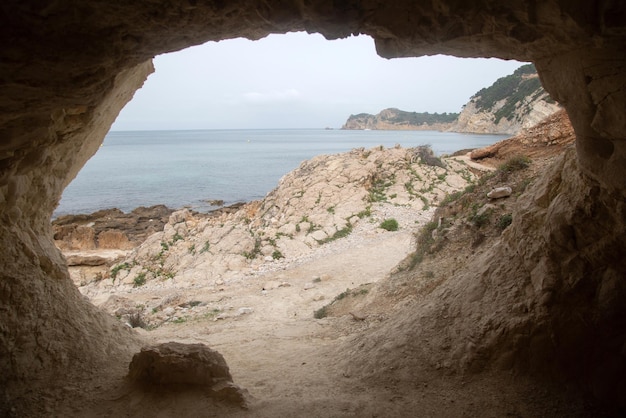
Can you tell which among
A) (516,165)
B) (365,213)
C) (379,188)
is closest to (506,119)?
(379,188)

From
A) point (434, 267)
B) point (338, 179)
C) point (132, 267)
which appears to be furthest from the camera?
point (338, 179)

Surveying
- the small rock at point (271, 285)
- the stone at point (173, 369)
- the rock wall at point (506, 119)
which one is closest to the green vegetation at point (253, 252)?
the small rock at point (271, 285)

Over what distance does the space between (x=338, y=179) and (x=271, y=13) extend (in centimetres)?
2031

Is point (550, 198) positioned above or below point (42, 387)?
above

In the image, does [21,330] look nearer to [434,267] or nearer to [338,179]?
[434,267]

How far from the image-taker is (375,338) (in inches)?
257

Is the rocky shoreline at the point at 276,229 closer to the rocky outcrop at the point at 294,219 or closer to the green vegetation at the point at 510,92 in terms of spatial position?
the rocky outcrop at the point at 294,219

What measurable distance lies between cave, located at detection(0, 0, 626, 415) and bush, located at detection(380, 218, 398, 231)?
13322 mm

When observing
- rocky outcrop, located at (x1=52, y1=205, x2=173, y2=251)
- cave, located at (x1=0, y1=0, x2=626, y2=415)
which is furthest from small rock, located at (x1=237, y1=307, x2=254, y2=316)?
rocky outcrop, located at (x1=52, y1=205, x2=173, y2=251)

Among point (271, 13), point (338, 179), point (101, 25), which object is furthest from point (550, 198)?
point (338, 179)

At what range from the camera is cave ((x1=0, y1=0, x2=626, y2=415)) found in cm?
292

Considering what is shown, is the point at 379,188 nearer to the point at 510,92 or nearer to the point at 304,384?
the point at 304,384

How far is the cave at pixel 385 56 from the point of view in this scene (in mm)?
2922

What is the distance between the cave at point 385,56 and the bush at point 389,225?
43.7 feet
